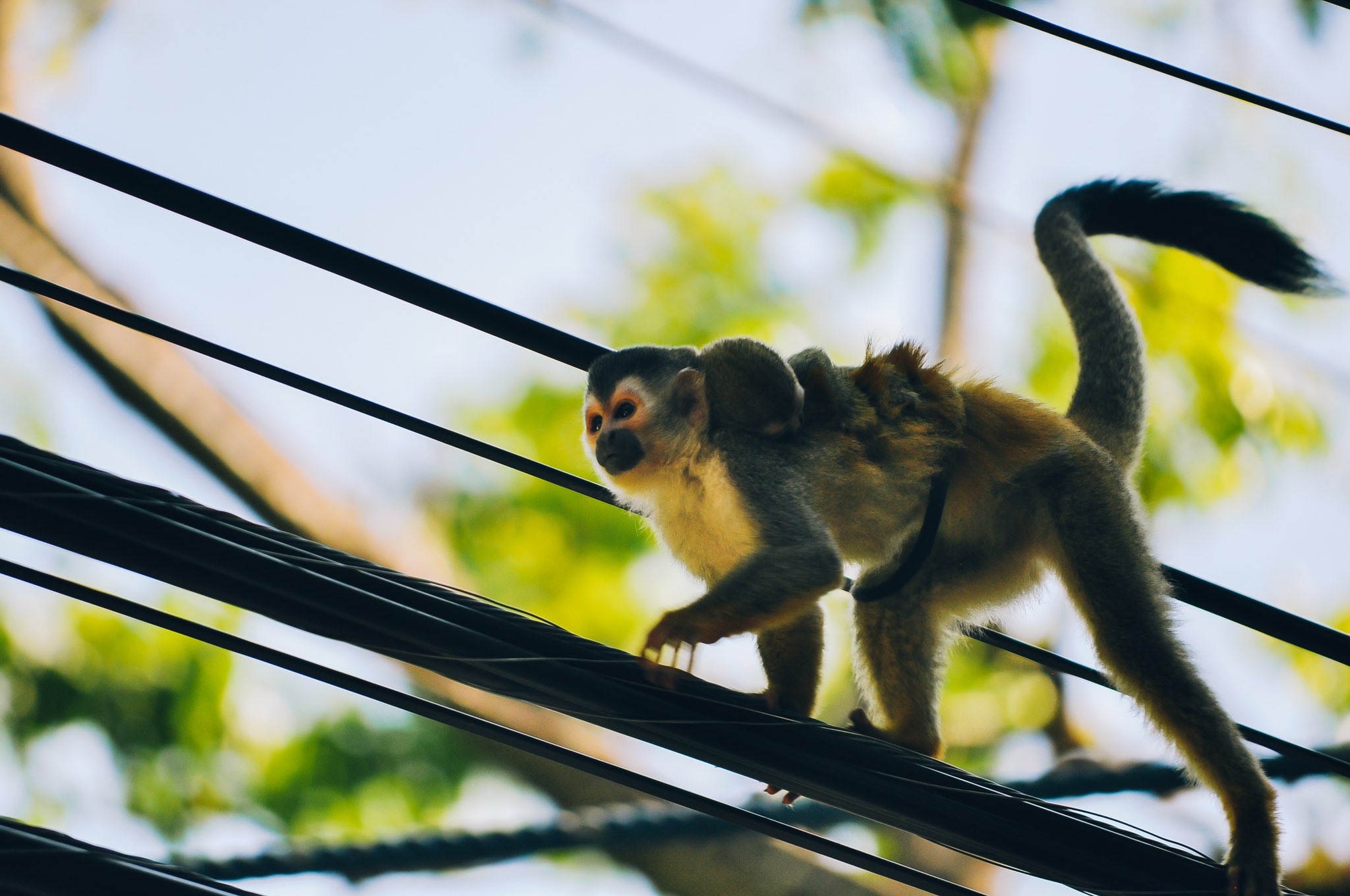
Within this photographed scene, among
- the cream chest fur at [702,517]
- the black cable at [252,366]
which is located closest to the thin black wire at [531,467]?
the black cable at [252,366]

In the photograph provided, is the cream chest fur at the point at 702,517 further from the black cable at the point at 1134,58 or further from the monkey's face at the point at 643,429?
the black cable at the point at 1134,58

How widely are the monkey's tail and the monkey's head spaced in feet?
5.44

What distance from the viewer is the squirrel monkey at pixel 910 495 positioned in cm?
360

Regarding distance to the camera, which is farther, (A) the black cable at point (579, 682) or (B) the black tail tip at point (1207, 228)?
(B) the black tail tip at point (1207, 228)

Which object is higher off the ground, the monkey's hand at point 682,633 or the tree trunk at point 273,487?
the tree trunk at point 273,487

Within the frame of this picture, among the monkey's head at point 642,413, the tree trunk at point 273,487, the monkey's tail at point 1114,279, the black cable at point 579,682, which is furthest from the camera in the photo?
the tree trunk at point 273,487

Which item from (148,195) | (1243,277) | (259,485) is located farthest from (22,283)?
(259,485)

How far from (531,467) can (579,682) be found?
1001 mm

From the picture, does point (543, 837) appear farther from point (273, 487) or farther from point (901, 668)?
point (273, 487)

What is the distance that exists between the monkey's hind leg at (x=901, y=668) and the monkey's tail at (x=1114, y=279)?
1.05 metres

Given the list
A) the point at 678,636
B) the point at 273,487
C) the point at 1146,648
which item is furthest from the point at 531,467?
the point at 273,487

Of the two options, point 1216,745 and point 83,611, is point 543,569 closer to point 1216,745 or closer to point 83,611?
point 83,611

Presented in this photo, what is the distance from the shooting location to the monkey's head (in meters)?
4.16

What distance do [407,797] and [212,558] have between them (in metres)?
9.69
